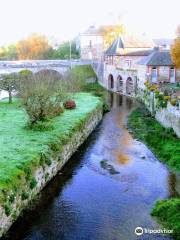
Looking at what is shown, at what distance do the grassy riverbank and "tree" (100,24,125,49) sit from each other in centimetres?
4254

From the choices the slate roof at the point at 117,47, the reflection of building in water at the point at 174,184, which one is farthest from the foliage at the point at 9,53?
the reflection of building in water at the point at 174,184

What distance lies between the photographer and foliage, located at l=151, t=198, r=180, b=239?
16.8 metres

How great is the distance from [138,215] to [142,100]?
109ft

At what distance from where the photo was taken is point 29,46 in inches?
3696

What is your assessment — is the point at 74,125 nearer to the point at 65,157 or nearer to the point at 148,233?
the point at 65,157

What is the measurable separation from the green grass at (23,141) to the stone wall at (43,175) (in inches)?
17.5

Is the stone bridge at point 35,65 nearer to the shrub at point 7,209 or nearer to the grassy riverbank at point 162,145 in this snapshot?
the grassy riverbank at point 162,145

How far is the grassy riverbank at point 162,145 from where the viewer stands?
17.6m

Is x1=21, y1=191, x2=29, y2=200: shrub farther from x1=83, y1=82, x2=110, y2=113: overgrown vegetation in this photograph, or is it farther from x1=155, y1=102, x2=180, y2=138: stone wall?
x1=83, y1=82, x2=110, y2=113: overgrown vegetation

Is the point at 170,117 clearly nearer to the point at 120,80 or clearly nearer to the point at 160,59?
the point at 160,59

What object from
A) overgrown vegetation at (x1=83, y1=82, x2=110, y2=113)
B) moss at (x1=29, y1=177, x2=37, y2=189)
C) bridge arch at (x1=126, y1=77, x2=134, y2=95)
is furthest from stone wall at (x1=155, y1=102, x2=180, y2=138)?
overgrown vegetation at (x1=83, y1=82, x2=110, y2=113)

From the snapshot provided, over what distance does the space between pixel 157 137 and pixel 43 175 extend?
1303 cm

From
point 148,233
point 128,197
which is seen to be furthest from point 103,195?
point 148,233

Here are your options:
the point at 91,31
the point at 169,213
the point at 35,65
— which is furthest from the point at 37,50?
the point at 169,213
